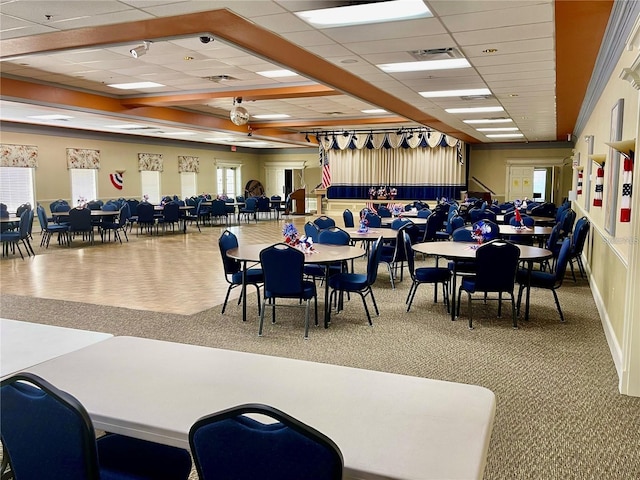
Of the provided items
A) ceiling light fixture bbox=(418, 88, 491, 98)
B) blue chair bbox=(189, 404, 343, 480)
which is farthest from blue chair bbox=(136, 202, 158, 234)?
blue chair bbox=(189, 404, 343, 480)

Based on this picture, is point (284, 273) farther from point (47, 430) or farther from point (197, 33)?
point (47, 430)

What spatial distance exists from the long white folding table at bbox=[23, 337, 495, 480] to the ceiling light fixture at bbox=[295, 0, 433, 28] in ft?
10.7

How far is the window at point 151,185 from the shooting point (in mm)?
18750

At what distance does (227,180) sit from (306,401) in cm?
2237

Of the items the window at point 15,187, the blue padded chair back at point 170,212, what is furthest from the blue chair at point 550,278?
the window at point 15,187

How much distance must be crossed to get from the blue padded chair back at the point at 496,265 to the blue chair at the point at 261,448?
4.22 metres

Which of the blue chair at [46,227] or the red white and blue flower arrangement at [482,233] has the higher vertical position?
the red white and blue flower arrangement at [482,233]

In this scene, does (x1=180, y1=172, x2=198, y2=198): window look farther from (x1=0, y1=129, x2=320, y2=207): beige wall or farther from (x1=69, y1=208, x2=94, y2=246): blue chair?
(x1=69, y1=208, x2=94, y2=246): blue chair

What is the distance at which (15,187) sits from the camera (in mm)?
14445

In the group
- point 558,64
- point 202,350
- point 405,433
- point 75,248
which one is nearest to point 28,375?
point 202,350

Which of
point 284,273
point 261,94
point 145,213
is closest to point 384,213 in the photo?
point 261,94

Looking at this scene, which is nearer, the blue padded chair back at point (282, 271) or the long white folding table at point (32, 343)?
the long white folding table at point (32, 343)

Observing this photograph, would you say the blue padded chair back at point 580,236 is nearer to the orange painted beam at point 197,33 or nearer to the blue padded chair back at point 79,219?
the orange painted beam at point 197,33

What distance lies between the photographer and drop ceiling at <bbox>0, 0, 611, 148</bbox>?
4.50 metres
